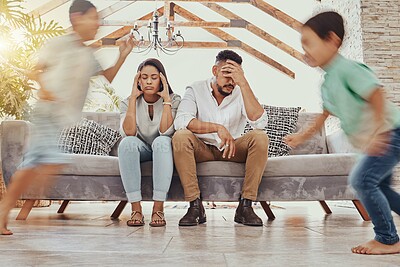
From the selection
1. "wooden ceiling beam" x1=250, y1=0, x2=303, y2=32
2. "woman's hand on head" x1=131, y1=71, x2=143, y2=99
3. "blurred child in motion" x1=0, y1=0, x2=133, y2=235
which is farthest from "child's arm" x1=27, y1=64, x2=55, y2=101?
"wooden ceiling beam" x1=250, y1=0, x2=303, y2=32

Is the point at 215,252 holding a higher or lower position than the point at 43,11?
lower

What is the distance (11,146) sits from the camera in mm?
2365

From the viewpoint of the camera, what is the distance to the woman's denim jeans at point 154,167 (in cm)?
205

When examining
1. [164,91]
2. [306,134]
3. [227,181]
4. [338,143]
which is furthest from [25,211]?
[338,143]

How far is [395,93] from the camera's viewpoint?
3.81 metres

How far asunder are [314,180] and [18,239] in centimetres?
149

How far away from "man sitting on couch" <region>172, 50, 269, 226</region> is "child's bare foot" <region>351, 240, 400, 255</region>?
2.62 feet

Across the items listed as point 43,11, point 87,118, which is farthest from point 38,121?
point 43,11

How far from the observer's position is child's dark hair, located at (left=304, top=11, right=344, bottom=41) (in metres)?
1.36

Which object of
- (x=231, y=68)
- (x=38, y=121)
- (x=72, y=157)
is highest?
(x=231, y=68)

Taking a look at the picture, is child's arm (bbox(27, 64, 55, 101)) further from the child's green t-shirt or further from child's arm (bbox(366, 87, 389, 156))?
child's arm (bbox(366, 87, 389, 156))

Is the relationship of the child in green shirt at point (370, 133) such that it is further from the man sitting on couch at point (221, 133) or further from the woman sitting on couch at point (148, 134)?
the woman sitting on couch at point (148, 134)

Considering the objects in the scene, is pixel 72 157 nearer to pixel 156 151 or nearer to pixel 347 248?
pixel 156 151

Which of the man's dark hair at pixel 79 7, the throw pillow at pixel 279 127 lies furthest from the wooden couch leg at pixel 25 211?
the throw pillow at pixel 279 127
